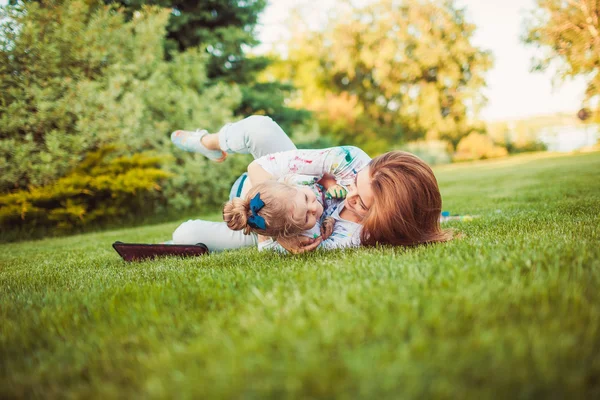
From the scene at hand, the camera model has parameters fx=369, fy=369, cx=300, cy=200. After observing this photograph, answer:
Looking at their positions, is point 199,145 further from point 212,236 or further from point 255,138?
point 212,236

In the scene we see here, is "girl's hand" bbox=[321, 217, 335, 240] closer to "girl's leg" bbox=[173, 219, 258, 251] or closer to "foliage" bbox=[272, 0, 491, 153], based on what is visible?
"girl's leg" bbox=[173, 219, 258, 251]

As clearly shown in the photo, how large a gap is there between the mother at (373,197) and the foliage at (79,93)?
523 centimetres

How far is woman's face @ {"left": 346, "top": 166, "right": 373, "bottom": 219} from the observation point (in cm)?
281

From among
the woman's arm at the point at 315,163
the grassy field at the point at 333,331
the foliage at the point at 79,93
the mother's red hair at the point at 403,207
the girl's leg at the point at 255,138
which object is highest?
the foliage at the point at 79,93

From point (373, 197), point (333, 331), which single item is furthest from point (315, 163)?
point (333, 331)

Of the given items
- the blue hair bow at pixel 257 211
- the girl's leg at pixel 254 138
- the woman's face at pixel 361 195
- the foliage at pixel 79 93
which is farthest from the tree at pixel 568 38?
the blue hair bow at pixel 257 211

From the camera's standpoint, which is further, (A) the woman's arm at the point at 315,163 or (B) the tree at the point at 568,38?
(B) the tree at the point at 568,38

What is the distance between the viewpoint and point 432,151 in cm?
2953

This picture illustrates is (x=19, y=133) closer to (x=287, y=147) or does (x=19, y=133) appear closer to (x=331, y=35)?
(x=287, y=147)

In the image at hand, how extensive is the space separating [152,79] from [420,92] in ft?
87.7

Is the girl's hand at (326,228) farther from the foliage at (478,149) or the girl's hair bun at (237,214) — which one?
the foliage at (478,149)

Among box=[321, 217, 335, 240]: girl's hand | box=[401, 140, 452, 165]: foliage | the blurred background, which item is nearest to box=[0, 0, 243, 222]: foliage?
the blurred background

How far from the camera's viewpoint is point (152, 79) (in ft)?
28.5

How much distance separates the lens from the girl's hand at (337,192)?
3.10 m
